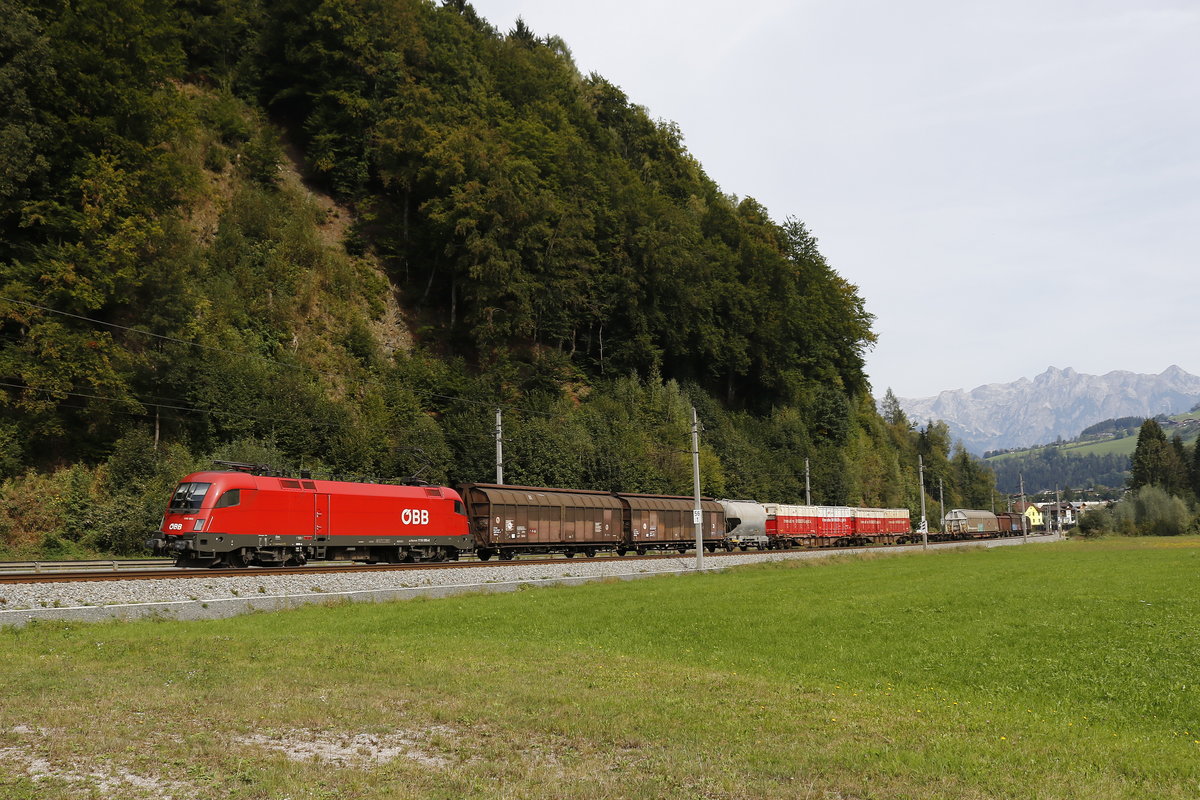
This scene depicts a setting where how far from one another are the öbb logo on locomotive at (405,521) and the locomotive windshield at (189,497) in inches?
1.6

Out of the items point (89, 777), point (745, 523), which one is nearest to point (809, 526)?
point (745, 523)

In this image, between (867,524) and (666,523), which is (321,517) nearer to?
(666,523)

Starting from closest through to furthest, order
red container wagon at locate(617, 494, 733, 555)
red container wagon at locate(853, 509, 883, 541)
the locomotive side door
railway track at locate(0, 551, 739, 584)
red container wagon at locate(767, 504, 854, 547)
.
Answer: railway track at locate(0, 551, 739, 584) < the locomotive side door < red container wagon at locate(617, 494, 733, 555) < red container wagon at locate(767, 504, 854, 547) < red container wagon at locate(853, 509, 883, 541)

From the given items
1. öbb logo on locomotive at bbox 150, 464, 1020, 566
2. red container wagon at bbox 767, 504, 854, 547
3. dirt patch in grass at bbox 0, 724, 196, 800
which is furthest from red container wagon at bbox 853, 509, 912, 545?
dirt patch in grass at bbox 0, 724, 196, 800

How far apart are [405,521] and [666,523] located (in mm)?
23771

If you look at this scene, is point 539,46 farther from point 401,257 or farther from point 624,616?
point 624,616

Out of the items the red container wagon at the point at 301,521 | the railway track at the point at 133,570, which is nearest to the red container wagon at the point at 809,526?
the red container wagon at the point at 301,521

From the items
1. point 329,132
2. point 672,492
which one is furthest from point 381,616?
point 329,132

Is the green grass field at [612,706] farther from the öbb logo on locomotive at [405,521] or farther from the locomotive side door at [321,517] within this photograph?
the locomotive side door at [321,517]

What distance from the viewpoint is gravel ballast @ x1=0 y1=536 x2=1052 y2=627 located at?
805 inches

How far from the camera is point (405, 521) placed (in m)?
39.3

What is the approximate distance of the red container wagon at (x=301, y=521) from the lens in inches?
1228

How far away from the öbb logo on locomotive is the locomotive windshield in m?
0.04

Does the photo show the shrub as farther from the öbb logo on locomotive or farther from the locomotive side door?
the locomotive side door
